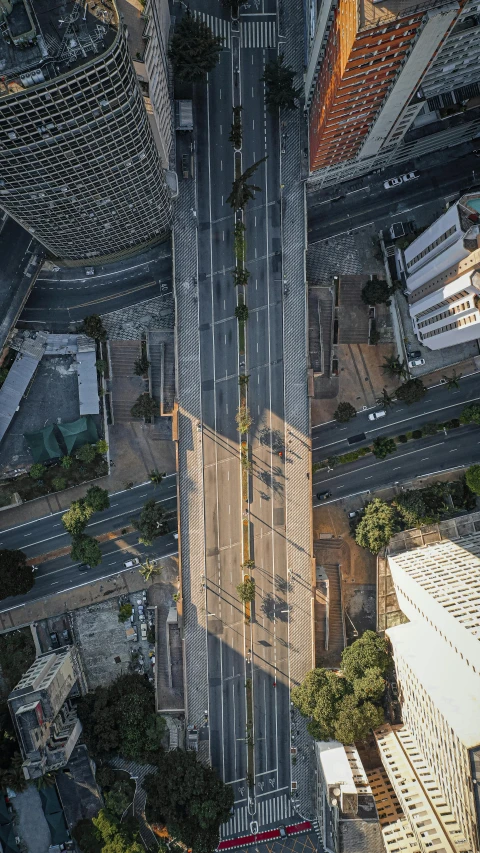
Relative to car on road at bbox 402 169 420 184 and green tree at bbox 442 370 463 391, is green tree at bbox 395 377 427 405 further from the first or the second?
car on road at bbox 402 169 420 184

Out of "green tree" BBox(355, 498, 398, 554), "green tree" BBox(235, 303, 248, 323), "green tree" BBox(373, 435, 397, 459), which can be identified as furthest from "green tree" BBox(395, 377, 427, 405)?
"green tree" BBox(235, 303, 248, 323)

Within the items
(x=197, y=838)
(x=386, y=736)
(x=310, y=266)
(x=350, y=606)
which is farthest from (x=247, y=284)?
(x=197, y=838)

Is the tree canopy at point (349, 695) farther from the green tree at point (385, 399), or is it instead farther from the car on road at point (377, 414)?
the green tree at point (385, 399)

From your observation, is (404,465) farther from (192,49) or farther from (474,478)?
(192,49)

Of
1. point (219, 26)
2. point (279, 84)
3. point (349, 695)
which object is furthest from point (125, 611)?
point (219, 26)

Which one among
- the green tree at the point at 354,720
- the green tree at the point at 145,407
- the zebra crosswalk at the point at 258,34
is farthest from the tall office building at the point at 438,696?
the zebra crosswalk at the point at 258,34

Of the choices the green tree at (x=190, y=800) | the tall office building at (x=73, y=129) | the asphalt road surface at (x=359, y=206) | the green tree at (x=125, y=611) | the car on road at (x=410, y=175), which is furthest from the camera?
the asphalt road surface at (x=359, y=206)
